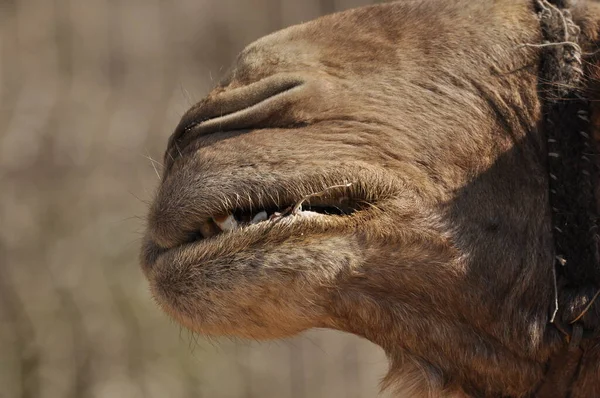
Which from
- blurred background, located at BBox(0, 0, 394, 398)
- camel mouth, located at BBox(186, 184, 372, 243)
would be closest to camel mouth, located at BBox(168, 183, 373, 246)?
camel mouth, located at BBox(186, 184, 372, 243)

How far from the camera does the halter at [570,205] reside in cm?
301

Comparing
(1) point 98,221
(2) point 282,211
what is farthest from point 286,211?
(1) point 98,221

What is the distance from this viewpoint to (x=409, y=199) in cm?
298

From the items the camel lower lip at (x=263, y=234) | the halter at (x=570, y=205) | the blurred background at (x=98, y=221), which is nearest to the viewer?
the camel lower lip at (x=263, y=234)

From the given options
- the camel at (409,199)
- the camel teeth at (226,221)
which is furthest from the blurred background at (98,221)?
the camel teeth at (226,221)

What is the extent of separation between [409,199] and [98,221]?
4.56 m

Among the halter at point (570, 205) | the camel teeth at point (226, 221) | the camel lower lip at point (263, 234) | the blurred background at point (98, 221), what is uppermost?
the camel teeth at point (226, 221)

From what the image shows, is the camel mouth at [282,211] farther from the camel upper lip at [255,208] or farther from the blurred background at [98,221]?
the blurred background at [98,221]

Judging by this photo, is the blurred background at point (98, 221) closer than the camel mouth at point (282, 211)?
No

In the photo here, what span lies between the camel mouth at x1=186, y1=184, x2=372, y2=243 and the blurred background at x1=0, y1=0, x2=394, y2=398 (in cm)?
340

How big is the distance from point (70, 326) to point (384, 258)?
423cm

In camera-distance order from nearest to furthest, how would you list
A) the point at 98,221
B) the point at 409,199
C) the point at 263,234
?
the point at 263,234, the point at 409,199, the point at 98,221

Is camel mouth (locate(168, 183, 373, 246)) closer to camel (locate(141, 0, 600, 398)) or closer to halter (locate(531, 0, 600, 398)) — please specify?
camel (locate(141, 0, 600, 398))

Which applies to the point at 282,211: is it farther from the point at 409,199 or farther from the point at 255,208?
the point at 409,199
